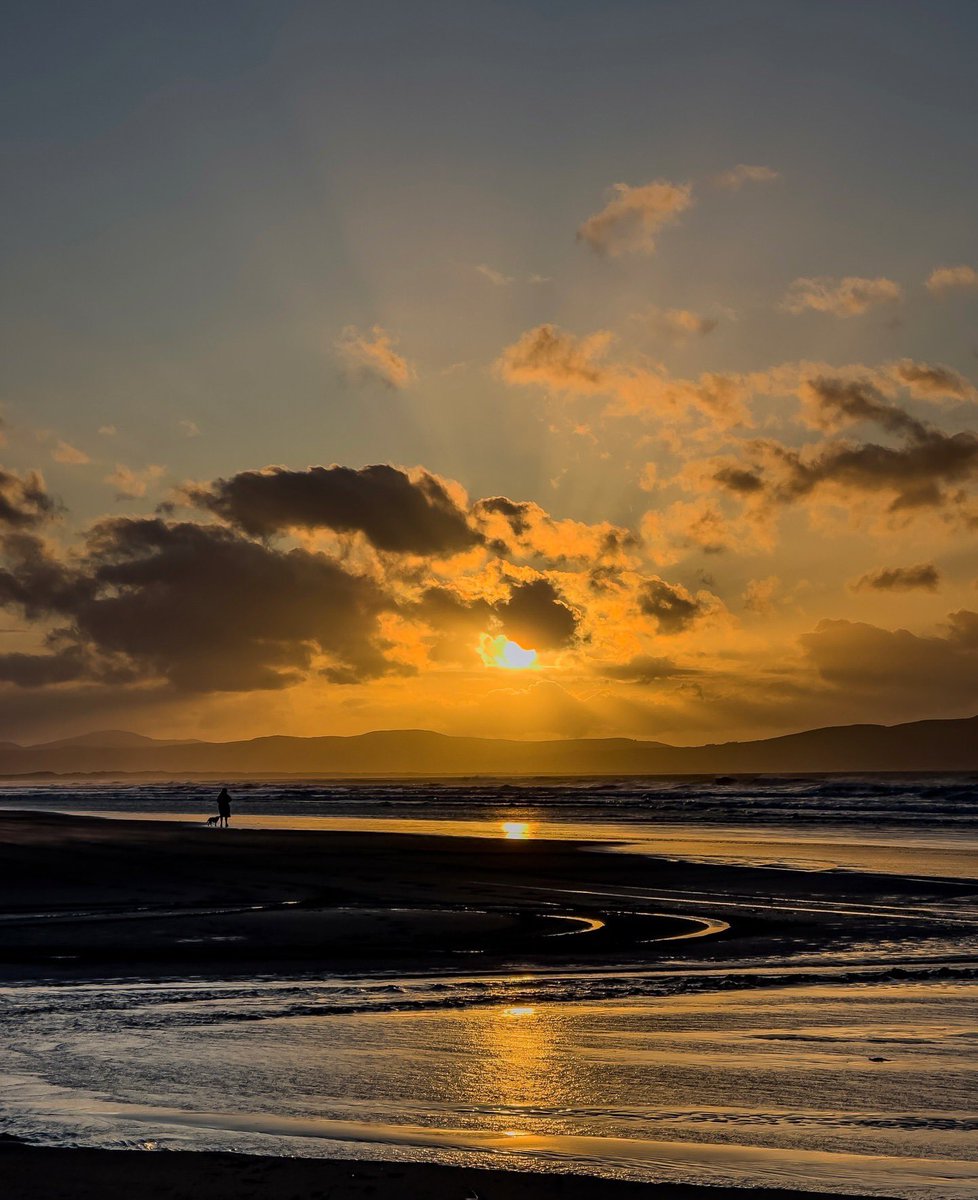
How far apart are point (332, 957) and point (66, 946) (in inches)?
173

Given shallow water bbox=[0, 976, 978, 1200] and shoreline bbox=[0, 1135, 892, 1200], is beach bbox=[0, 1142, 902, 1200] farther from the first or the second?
shallow water bbox=[0, 976, 978, 1200]

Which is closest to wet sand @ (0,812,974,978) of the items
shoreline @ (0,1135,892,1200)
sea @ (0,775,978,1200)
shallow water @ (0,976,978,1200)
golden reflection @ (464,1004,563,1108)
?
sea @ (0,775,978,1200)

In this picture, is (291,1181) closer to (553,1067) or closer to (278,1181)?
(278,1181)

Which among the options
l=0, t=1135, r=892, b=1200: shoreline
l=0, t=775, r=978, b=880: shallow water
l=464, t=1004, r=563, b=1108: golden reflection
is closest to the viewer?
l=0, t=1135, r=892, b=1200: shoreline

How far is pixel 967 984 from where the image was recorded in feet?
48.7

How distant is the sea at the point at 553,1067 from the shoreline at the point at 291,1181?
0.19m

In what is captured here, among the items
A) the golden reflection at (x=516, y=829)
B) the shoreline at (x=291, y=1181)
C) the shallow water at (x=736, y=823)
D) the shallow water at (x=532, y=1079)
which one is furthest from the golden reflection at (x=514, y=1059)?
the golden reflection at (x=516, y=829)

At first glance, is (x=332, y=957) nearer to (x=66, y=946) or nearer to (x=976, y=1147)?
(x=66, y=946)

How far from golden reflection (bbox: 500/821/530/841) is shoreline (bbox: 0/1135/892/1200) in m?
43.4

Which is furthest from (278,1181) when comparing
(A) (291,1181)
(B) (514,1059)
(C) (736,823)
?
(C) (736,823)

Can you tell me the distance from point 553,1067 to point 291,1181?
3.66m

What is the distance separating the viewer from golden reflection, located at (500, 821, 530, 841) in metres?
53.5

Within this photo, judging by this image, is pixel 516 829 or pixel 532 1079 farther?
pixel 516 829

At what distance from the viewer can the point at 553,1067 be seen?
10359mm
